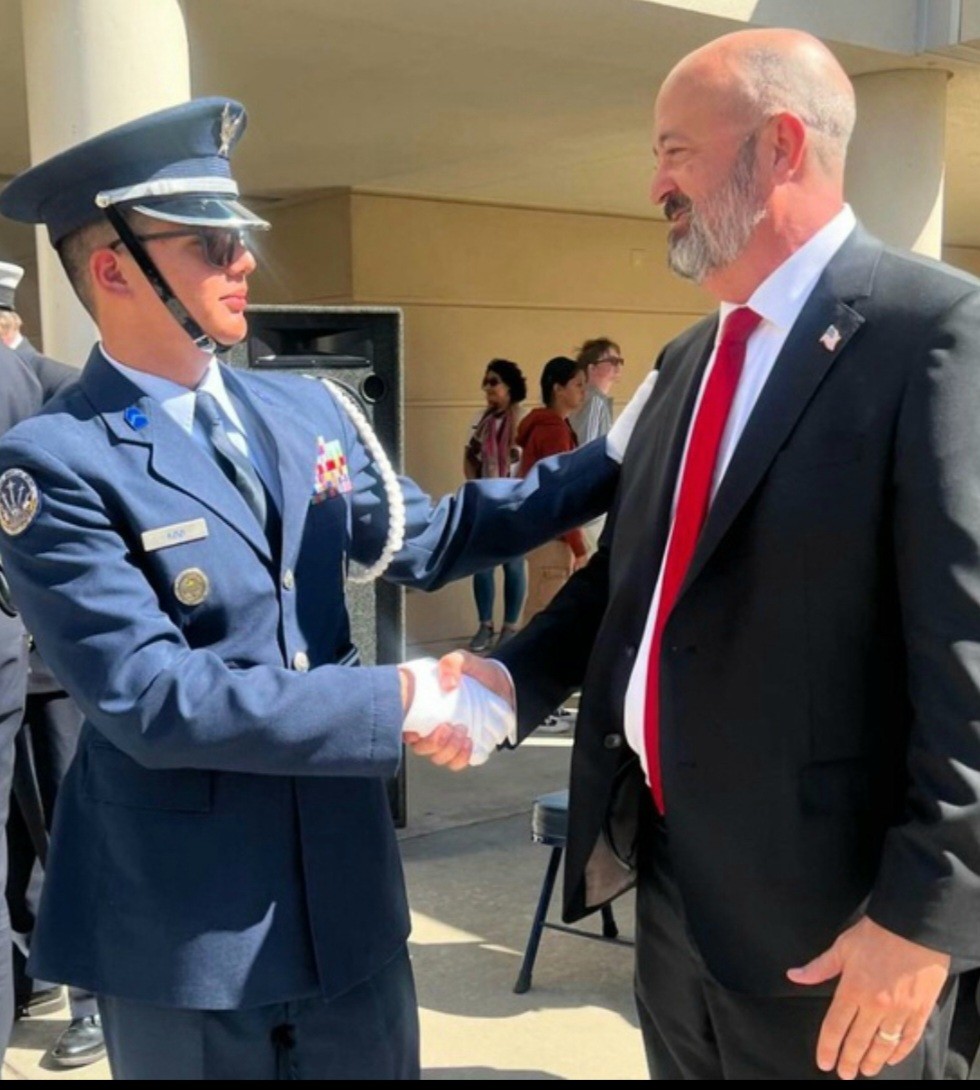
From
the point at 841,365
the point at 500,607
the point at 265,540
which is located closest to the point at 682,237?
the point at 841,365

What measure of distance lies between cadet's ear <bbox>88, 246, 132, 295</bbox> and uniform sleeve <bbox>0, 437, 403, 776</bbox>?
0.85 ft

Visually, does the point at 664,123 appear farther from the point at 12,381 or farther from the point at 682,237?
the point at 12,381

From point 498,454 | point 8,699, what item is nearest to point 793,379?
point 8,699

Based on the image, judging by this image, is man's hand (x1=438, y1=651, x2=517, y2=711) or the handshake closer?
the handshake

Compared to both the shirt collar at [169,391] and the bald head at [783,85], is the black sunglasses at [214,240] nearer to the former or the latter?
the shirt collar at [169,391]

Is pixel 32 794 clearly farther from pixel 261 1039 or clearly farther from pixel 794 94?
pixel 794 94

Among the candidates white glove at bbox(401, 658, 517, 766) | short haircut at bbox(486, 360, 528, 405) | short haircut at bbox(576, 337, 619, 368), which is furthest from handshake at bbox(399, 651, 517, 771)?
short haircut at bbox(486, 360, 528, 405)

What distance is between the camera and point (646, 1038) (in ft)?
6.42

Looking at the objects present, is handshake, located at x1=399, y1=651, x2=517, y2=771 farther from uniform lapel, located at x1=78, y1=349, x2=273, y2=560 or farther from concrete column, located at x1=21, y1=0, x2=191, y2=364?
concrete column, located at x1=21, y1=0, x2=191, y2=364

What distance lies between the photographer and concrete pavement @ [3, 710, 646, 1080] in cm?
319

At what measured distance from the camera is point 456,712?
177 cm

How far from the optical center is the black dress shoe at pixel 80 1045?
10.3 ft

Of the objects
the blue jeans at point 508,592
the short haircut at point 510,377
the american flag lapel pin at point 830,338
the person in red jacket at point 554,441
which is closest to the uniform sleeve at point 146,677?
the american flag lapel pin at point 830,338

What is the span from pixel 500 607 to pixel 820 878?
24.8 feet
